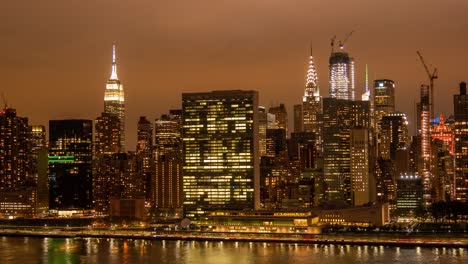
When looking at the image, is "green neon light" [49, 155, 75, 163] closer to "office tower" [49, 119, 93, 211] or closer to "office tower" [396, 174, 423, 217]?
"office tower" [49, 119, 93, 211]

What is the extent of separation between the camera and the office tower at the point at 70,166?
161000 mm

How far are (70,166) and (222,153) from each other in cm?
6159

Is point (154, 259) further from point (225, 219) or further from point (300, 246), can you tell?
point (225, 219)

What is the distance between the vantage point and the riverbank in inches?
3450

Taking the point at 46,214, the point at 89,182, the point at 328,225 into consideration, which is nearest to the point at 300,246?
the point at 328,225

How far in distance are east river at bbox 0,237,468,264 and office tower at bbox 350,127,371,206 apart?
56.8 meters

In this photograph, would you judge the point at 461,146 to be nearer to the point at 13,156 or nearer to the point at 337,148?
the point at 337,148

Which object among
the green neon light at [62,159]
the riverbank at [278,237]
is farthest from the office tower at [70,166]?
the riverbank at [278,237]

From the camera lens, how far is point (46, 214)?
486ft

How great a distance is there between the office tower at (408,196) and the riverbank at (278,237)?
133 feet

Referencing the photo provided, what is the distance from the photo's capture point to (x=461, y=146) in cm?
12838

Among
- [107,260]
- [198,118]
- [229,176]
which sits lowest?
[107,260]

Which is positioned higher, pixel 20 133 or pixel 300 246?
pixel 20 133

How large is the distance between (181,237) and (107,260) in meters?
25.3
